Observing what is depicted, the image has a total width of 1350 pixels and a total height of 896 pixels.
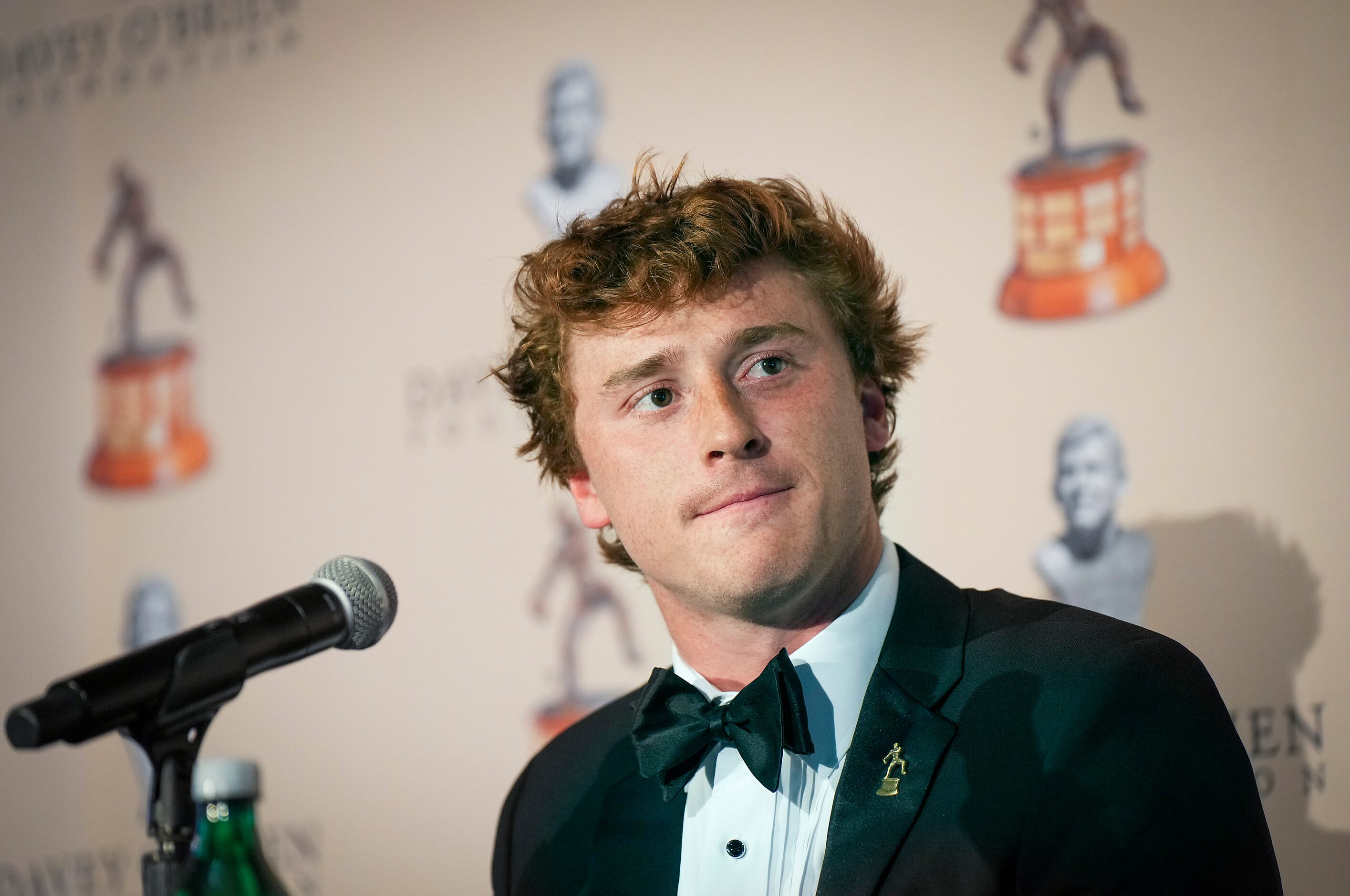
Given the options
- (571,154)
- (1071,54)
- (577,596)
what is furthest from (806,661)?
(571,154)

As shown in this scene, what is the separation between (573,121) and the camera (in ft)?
9.61

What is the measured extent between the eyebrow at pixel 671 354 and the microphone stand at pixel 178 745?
0.76 meters

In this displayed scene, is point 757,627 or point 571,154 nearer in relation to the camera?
point 757,627

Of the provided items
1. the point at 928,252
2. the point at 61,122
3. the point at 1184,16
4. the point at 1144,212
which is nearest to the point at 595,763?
the point at 928,252

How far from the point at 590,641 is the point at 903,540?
2.41 ft

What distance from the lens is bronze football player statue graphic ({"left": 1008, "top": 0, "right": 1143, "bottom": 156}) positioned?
2408mm

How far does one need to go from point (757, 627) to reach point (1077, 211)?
1.13 metres

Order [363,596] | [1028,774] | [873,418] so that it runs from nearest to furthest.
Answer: [363,596] → [1028,774] → [873,418]

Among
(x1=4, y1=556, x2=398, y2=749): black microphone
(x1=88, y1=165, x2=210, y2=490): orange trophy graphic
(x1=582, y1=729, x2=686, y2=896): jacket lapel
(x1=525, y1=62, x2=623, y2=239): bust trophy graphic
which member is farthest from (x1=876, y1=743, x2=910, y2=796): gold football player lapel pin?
(x1=88, y1=165, x2=210, y2=490): orange trophy graphic

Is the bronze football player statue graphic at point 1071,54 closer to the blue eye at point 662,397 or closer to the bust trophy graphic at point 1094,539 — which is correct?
the bust trophy graphic at point 1094,539

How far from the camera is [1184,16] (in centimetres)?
238

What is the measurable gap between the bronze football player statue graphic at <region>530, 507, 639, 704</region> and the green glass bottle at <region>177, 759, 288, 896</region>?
1598mm

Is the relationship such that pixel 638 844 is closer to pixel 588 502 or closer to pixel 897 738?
pixel 897 738

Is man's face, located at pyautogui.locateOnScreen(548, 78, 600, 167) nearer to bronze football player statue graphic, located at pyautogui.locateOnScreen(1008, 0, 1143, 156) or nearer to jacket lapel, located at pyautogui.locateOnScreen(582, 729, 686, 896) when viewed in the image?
bronze football player statue graphic, located at pyautogui.locateOnScreen(1008, 0, 1143, 156)
